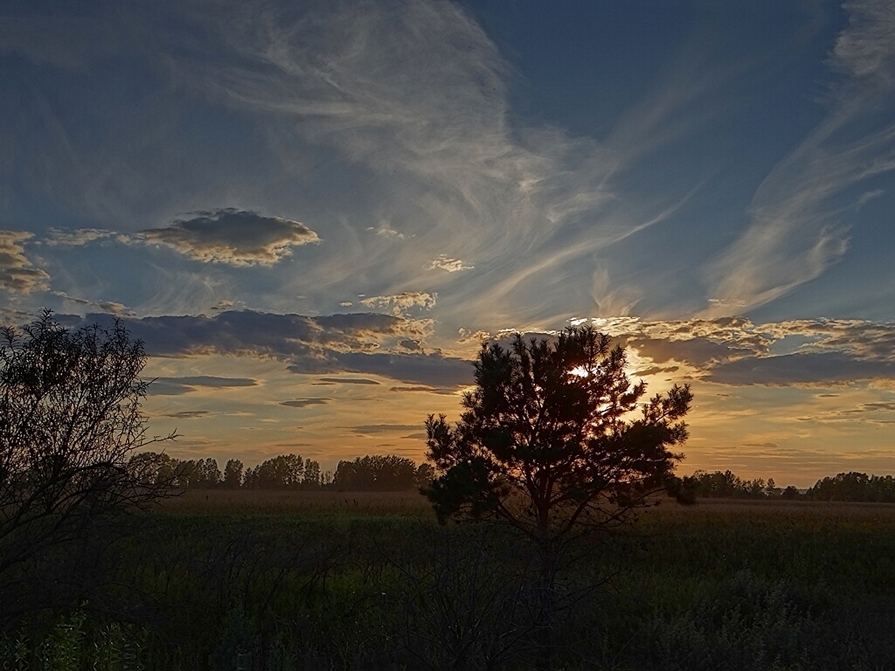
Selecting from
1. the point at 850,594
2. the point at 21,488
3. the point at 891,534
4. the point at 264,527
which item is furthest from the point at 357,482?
the point at 21,488

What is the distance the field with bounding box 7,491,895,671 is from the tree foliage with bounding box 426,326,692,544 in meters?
1.43

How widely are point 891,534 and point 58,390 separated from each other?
3318cm

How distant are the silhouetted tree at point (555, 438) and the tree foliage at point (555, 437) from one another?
0.03 m

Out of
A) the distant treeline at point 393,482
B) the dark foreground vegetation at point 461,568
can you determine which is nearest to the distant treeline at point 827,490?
the distant treeline at point 393,482

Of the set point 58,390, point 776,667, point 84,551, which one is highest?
point 58,390

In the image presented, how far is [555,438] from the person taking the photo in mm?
18344

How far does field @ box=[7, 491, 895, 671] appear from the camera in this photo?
7340mm

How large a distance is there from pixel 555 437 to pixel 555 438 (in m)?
0.03

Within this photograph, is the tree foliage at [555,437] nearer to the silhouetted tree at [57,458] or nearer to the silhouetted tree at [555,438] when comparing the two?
the silhouetted tree at [555,438]

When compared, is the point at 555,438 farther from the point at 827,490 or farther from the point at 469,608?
the point at 827,490

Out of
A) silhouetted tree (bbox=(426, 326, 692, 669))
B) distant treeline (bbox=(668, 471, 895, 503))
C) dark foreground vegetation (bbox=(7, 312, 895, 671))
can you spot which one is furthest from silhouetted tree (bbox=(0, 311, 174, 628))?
distant treeline (bbox=(668, 471, 895, 503))

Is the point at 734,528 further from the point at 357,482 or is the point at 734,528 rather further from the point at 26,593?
the point at 357,482

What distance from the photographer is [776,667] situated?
10.2 meters

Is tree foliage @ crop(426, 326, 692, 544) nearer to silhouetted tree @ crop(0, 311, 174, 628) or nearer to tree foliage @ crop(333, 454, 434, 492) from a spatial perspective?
silhouetted tree @ crop(0, 311, 174, 628)
